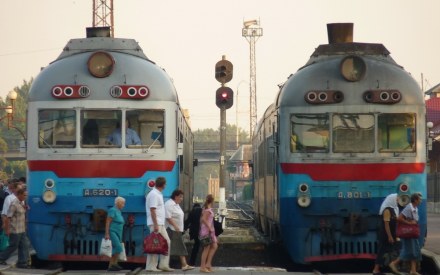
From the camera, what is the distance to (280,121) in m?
19.7

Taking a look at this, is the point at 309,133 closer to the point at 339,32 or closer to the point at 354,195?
the point at 354,195

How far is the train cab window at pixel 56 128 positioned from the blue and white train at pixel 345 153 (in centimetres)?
372

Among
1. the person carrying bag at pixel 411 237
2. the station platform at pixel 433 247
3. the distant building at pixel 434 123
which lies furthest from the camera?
the distant building at pixel 434 123

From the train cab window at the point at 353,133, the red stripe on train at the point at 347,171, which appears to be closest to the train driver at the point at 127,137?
the red stripe on train at the point at 347,171

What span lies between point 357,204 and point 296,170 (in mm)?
1222

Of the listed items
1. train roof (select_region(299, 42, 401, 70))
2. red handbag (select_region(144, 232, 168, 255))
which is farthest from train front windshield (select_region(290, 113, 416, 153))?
red handbag (select_region(144, 232, 168, 255))

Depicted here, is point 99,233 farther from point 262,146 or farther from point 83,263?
point 262,146

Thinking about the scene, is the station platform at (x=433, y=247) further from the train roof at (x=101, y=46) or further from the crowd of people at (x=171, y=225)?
the train roof at (x=101, y=46)

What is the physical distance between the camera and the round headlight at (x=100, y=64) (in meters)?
19.3

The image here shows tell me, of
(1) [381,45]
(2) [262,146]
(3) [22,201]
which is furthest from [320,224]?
(2) [262,146]

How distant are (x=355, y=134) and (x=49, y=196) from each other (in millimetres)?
5480

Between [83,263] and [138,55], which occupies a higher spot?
[138,55]

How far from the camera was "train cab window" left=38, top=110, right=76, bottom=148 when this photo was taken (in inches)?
754

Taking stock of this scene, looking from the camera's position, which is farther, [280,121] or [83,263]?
[83,263]
